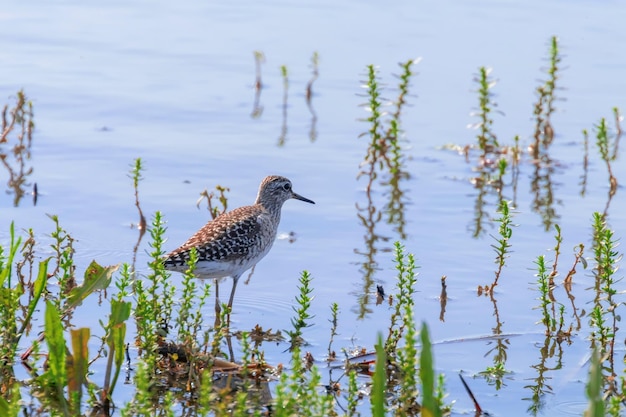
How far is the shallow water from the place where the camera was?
8.57m

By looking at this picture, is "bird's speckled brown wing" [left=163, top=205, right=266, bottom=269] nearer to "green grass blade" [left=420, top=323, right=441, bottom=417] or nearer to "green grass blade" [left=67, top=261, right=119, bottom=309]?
"green grass blade" [left=67, top=261, right=119, bottom=309]

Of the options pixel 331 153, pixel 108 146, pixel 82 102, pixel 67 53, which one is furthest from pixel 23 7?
pixel 331 153

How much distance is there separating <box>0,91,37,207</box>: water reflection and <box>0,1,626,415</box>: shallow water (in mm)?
108

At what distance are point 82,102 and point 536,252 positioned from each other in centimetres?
571

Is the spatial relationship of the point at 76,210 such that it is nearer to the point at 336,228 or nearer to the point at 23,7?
the point at 336,228

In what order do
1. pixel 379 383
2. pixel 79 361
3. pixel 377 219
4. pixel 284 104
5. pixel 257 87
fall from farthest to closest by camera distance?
pixel 257 87
pixel 284 104
pixel 377 219
pixel 79 361
pixel 379 383

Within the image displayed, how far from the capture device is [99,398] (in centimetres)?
633

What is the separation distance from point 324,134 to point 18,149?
3239 mm

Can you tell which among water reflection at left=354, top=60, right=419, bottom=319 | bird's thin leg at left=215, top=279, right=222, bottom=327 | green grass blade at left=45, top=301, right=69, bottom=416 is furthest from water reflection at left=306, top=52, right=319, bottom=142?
green grass blade at left=45, top=301, right=69, bottom=416

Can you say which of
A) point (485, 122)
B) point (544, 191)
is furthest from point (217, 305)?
point (485, 122)

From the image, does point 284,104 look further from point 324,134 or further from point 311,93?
point 324,134

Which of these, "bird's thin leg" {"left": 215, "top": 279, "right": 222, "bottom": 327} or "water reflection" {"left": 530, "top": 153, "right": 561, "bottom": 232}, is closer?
"bird's thin leg" {"left": 215, "top": 279, "right": 222, "bottom": 327}

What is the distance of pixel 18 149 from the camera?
11.3 m

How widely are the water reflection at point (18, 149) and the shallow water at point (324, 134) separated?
0.11m
